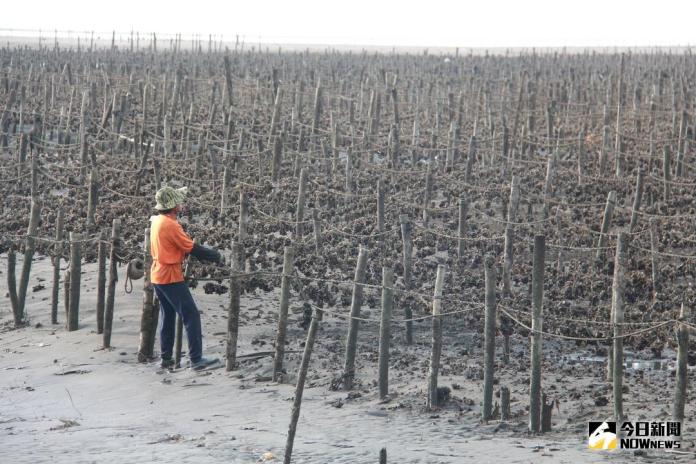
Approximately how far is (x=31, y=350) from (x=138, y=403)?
93.8 inches

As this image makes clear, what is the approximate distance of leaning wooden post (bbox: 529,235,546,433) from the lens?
877 cm

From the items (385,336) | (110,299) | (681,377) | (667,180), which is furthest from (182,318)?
(667,180)

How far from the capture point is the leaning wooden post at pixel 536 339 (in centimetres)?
877

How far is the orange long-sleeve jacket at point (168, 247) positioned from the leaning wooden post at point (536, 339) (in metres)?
3.21

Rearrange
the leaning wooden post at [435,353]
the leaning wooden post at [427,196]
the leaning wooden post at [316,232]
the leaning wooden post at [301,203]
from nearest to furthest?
1. the leaning wooden post at [435,353]
2. the leaning wooden post at [316,232]
3. the leaning wooden post at [301,203]
4. the leaning wooden post at [427,196]

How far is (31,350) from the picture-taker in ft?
38.3

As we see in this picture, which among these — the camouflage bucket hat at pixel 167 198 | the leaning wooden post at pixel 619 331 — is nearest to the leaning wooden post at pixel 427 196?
the camouflage bucket hat at pixel 167 198

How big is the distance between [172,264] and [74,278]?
2033 millimetres

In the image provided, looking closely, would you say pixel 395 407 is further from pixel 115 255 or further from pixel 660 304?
pixel 660 304

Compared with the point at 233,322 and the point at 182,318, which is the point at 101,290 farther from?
the point at 233,322

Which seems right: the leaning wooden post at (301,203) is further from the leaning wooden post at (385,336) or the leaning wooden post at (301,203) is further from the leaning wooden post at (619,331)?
the leaning wooden post at (619,331)

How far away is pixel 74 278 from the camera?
39.2ft

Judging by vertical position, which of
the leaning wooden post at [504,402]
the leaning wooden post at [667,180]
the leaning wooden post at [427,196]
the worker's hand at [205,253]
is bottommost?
the leaning wooden post at [504,402]

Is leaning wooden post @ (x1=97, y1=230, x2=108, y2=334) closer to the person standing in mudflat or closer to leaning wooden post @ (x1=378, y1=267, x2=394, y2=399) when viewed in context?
the person standing in mudflat
